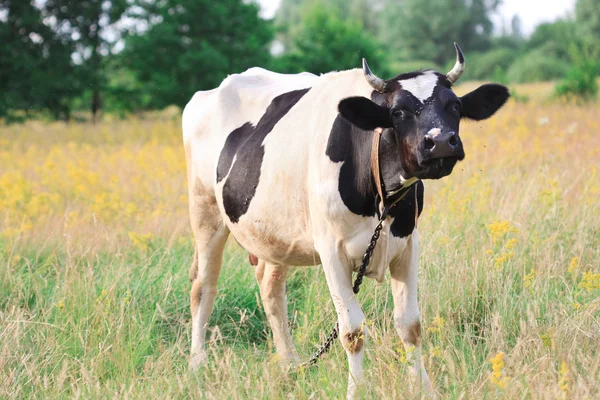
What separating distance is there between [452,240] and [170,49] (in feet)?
65.9

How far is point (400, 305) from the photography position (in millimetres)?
3906

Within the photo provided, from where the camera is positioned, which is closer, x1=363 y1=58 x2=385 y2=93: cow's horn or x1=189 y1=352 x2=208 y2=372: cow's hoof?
x1=363 y1=58 x2=385 y2=93: cow's horn

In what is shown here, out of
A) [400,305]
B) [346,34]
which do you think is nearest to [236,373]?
[400,305]

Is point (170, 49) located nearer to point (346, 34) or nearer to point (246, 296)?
point (346, 34)

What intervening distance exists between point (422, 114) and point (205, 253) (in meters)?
2.45

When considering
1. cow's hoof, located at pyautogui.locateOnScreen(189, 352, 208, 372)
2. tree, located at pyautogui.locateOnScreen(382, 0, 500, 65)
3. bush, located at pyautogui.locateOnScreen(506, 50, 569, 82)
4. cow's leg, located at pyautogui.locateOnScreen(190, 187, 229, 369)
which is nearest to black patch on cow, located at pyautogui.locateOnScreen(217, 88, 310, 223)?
cow's leg, located at pyautogui.locateOnScreen(190, 187, 229, 369)

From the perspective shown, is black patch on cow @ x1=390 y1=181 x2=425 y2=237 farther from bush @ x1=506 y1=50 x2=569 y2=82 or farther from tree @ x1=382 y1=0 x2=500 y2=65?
tree @ x1=382 y1=0 x2=500 y2=65

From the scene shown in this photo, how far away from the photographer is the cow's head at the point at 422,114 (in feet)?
10.3

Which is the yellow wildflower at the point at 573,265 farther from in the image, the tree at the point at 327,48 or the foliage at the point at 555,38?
the foliage at the point at 555,38

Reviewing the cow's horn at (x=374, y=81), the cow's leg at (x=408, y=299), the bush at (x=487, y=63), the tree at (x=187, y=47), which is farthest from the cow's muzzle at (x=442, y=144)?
the bush at (x=487, y=63)

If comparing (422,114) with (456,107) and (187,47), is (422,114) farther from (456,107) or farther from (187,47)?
(187,47)

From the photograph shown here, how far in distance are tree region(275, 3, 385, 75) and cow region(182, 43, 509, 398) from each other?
24.1 metres

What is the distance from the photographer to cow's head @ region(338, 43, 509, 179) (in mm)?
3129

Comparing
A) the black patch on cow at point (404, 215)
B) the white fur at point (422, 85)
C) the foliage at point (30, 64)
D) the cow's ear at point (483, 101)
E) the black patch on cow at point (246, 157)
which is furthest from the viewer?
the foliage at point (30, 64)
